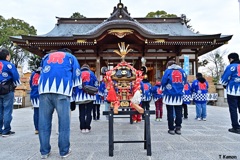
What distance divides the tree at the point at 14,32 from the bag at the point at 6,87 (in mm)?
23858

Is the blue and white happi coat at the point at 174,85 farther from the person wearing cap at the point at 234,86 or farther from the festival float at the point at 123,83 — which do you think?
the festival float at the point at 123,83

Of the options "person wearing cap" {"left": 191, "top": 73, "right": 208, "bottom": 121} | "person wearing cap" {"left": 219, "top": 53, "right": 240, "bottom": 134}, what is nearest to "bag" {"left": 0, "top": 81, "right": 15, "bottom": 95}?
"person wearing cap" {"left": 219, "top": 53, "right": 240, "bottom": 134}

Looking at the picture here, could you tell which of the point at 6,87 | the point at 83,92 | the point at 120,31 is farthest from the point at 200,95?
the point at 120,31

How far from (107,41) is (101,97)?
273 inches

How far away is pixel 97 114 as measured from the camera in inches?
270

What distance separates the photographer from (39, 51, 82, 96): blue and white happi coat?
2738 millimetres

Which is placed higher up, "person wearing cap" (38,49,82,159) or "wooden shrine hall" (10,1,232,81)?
"wooden shrine hall" (10,1,232,81)

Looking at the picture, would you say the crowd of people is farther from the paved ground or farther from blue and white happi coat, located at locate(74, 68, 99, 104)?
the paved ground

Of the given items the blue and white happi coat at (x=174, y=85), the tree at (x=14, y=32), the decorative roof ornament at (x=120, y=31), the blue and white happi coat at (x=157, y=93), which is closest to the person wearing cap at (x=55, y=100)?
the blue and white happi coat at (x=174, y=85)

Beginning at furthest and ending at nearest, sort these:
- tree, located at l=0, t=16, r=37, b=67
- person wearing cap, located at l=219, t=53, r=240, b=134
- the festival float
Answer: tree, located at l=0, t=16, r=37, b=67, person wearing cap, located at l=219, t=53, r=240, b=134, the festival float

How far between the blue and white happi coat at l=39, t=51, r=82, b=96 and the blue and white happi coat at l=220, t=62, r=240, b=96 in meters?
3.60

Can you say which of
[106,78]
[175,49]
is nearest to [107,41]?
[175,49]

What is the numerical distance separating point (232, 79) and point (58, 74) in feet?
13.0

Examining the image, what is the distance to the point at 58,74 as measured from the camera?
2762mm
